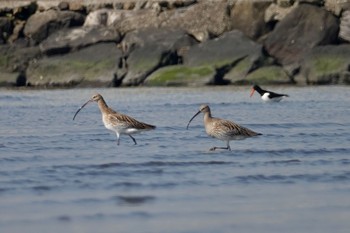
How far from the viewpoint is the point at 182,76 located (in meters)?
32.6

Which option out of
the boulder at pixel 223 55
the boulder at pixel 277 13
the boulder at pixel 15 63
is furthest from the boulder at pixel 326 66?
the boulder at pixel 15 63

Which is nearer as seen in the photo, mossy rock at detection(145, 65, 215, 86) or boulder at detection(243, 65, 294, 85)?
boulder at detection(243, 65, 294, 85)

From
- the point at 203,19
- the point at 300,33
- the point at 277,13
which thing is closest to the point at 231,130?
the point at 300,33

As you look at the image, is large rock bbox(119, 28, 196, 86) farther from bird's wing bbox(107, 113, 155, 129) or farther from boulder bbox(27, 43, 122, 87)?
bird's wing bbox(107, 113, 155, 129)

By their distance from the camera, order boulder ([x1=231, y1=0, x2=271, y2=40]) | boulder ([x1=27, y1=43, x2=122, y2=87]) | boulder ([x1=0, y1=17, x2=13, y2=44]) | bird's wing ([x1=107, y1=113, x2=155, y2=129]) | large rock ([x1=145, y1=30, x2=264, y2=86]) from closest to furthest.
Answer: bird's wing ([x1=107, y1=113, x2=155, y2=129])
large rock ([x1=145, y1=30, x2=264, y2=86])
boulder ([x1=27, y1=43, x2=122, y2=87])
boulder ([x1=231, y1=0, x2=271, y2=40])
boulder ([x1=0, y1=17, x2=13, y2=44])

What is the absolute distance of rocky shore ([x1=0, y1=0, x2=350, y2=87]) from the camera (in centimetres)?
3222

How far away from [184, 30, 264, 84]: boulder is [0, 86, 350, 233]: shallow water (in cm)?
832

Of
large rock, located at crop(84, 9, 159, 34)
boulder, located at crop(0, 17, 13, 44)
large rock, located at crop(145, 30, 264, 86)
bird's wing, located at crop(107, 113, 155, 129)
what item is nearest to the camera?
bird's wing, located at crop(107, 113, 155, 129)

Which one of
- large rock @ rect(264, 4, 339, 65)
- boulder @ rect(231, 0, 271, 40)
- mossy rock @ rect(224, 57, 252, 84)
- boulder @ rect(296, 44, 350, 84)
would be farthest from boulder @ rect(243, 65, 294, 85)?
boulder @ rect(231, 0, 271, 40)

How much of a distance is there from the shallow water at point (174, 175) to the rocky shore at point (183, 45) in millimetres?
8399

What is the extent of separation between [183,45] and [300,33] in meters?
3.48

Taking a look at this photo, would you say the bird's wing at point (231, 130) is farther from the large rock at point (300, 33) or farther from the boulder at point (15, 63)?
the boulder at point (15, 63)

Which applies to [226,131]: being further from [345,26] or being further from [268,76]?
[345,26]

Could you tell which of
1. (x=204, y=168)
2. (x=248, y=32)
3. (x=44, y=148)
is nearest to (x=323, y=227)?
(x=204, y=168)
